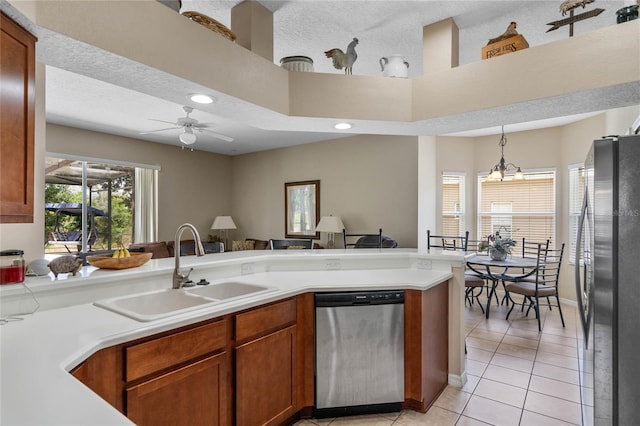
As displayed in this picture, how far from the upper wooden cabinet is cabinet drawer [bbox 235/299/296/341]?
3.45ft

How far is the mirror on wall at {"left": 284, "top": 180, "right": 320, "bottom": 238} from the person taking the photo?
6199mm

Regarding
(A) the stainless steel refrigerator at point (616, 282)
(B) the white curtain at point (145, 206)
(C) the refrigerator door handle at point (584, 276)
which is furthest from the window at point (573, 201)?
(B) the white curtain at point (145, 206)

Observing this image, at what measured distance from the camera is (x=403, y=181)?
527cm

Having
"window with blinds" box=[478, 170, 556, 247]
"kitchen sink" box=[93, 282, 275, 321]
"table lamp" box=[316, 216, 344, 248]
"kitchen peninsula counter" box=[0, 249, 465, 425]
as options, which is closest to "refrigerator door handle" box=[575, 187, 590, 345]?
"kitchen peninsula counter" box=[0, 249, 465, 425]

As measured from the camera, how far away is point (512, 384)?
9.07 ft

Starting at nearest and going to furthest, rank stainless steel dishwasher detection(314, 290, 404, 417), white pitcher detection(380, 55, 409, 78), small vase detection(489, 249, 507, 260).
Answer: stainless steel dishwasher detection(314, 290, 404, 417) < white pitcher detection(380, 55, 409, 78) < small vase detection(489, 249, 507, 260)

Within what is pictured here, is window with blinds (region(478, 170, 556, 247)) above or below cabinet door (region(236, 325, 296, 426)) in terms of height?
above

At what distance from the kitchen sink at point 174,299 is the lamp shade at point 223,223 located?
182 inches

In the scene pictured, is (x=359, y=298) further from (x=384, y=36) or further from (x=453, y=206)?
(x=453, y=206)

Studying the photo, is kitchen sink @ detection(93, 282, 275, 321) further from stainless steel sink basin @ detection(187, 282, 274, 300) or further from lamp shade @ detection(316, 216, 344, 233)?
lamp shade @ detection(316, 216, 344, 233)

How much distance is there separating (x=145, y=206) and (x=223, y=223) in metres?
1.44

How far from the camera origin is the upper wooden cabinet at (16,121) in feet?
3.81

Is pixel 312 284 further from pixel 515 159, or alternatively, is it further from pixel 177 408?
pixel 515 159

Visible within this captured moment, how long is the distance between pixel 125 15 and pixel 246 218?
5.92m
